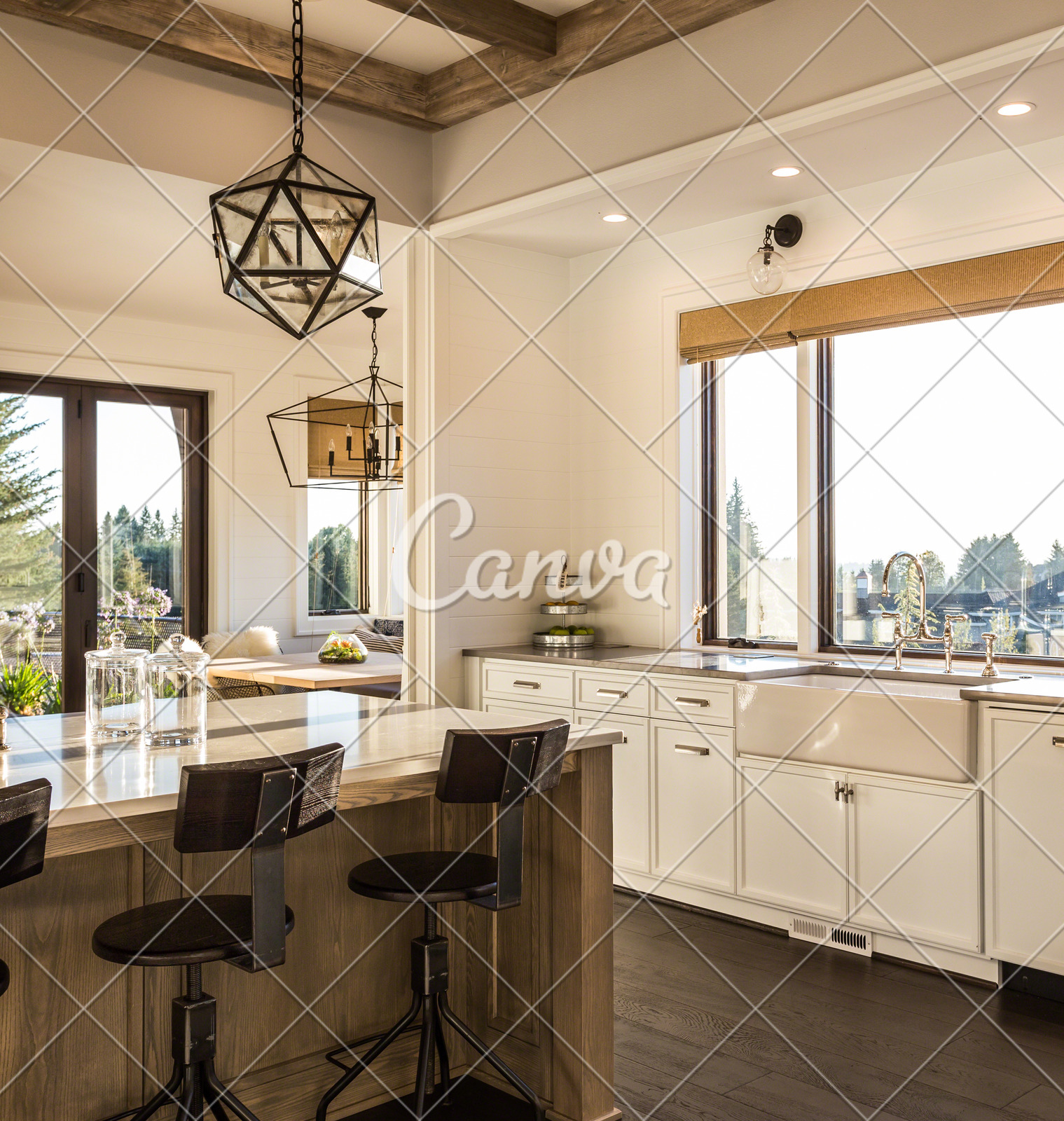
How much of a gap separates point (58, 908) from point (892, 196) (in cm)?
349

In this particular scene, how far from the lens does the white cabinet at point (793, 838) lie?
11.8 feet

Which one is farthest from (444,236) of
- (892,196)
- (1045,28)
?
(1045,28)

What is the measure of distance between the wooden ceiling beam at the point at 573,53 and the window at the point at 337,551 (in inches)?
142

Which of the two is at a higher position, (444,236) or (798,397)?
(444,236)

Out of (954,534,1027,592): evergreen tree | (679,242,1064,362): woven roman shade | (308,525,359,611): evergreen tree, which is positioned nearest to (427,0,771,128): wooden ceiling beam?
(679,242,1064,362): woven roman shade

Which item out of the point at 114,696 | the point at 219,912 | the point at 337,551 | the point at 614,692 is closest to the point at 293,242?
the point at 114,696

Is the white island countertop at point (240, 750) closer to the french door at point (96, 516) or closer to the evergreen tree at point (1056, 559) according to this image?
the evergreen tree at point (1056, 559)

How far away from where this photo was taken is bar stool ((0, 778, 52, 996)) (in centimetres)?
160

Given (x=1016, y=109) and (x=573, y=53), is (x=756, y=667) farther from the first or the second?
(x=573, y=53)

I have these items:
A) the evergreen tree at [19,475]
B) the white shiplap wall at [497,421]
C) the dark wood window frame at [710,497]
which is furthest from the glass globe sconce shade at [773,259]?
the evergreen tree at [19,475]

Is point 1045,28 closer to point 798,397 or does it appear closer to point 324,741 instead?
A: point 798,397

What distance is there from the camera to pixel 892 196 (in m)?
3.98

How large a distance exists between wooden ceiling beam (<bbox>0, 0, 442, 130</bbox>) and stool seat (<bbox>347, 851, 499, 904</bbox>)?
2.63 metres

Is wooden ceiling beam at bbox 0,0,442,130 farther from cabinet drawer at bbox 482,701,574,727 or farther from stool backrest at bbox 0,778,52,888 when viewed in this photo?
stool backrest at bbox 0,778,52,888
